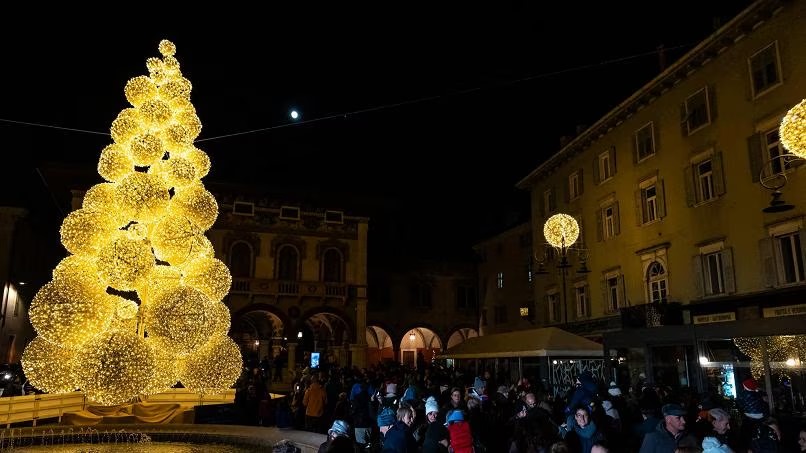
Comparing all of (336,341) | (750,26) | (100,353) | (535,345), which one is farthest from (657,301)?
(336,341)

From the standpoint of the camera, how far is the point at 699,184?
62.6 feet

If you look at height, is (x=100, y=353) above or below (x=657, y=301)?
below

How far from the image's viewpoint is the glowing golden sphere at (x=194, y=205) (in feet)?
34.0

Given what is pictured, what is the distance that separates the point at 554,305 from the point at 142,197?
23.0 metres

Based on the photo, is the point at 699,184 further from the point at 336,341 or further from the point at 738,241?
the point at 336,341

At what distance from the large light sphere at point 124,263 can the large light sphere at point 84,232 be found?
0.68 ft

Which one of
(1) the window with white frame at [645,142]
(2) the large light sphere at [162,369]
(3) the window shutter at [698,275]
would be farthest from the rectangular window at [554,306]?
(2) the large light sphere at [162,369]

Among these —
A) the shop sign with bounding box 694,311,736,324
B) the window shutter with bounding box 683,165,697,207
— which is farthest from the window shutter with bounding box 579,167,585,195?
the shop sign with bounding box 694,311,736,324

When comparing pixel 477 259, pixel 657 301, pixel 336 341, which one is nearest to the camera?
pixel 657 301

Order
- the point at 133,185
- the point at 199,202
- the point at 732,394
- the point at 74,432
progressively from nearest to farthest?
the point at 133,185 < the point at 199,202 < the point at 74,432 < the point at 732,394

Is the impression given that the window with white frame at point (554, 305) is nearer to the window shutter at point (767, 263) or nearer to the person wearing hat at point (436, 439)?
the window shutter at point (767, 263)

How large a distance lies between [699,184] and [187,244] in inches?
645

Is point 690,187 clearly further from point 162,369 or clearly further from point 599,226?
point 162,369

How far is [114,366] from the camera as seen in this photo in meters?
8.95
